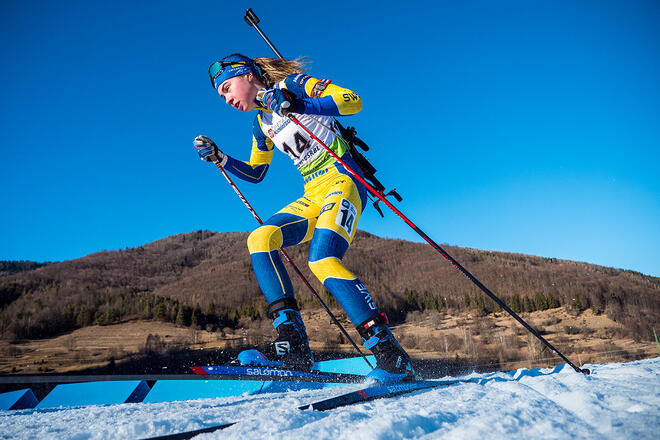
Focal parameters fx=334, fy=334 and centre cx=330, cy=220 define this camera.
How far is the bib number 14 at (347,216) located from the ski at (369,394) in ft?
3.50

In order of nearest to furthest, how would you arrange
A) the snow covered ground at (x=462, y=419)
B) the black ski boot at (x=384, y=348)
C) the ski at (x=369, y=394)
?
the snow covered ground at (x=462, y=419) → the ski at (x=369, y=394) → the black ski boot at (x=384, y=348)

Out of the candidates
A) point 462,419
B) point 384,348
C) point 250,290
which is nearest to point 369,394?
point 462,419

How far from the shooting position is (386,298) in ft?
28.9

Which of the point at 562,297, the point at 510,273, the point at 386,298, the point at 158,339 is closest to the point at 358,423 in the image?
the point at 158,339

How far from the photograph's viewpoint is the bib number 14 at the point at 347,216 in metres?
2.27

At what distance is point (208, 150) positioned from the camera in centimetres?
300

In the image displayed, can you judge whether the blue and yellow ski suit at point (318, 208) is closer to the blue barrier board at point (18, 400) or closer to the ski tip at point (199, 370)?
the ski tip at point (199, 370)

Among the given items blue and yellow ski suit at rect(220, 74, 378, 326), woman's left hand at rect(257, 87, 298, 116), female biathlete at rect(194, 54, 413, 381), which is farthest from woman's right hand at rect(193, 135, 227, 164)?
woman's left hand at rect(257, 87, 298, 116)

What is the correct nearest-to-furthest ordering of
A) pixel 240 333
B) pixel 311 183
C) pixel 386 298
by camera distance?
1. pixel 311 183
2. pixel 240 333
3. pixel 386 298

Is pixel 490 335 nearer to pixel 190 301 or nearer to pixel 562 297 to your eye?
pixel 562 297

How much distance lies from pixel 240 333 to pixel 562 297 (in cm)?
764

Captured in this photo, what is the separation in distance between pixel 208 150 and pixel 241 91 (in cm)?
64

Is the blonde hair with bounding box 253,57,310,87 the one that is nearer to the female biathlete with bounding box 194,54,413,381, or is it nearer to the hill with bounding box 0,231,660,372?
the female biathlete with bounding box 194,54,413,381

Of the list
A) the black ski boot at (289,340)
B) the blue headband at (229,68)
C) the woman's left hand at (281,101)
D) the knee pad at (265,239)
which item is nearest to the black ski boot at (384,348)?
the black ski boot at (289,340)
